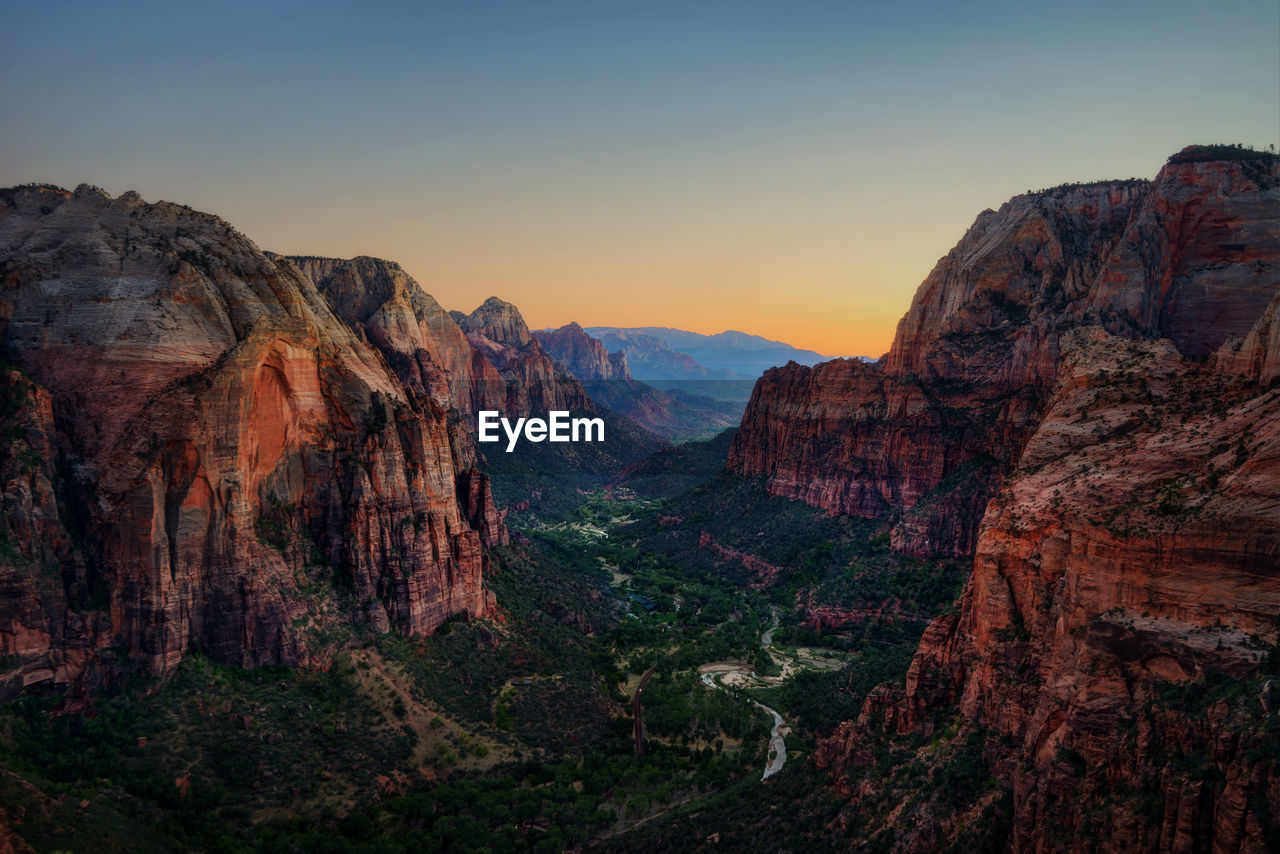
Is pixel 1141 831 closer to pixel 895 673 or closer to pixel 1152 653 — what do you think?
pixel 1152 653

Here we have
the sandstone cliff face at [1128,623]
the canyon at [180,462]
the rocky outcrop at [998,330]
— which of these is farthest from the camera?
the rocky outcrop at [998,330]

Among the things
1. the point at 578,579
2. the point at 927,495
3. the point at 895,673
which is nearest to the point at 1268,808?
the point at 895,673

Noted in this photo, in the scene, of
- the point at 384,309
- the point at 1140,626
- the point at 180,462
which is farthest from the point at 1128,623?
the point at 384,309

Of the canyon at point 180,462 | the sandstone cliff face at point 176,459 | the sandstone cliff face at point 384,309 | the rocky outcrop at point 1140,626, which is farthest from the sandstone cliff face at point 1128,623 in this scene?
the sandstone cliff face at point 384,309

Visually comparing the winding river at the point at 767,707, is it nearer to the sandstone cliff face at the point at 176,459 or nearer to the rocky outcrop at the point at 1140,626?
the rocky outcrop at the point at 1140,626

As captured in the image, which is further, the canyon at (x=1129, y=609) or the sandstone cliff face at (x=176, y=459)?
the sandstone cliff face at (x=176, y=459)

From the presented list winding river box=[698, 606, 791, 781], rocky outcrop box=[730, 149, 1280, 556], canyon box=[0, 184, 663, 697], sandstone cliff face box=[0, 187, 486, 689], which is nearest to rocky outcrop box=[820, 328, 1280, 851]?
winding river box=[698, 606, 791, 781]
